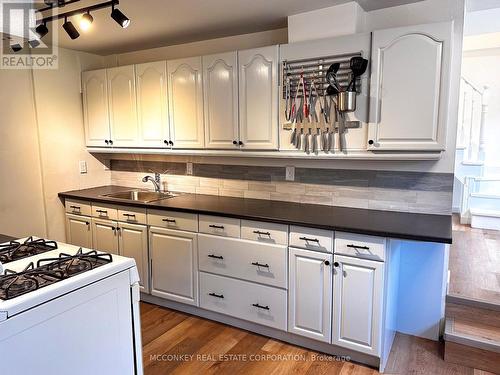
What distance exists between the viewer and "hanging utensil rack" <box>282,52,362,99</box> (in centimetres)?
238

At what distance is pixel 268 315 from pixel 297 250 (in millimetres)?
541

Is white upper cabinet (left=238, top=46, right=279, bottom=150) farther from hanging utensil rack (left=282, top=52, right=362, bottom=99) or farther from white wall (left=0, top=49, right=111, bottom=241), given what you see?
white wall (left=0, top=49, right=111, bottom=241)

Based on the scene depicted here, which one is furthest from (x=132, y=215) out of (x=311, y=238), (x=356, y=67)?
(x=356, y=67)

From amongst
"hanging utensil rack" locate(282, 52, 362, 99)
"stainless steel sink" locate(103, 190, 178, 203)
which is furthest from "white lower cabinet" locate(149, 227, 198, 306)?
"hanging utensil rack" locate(282, 52, 362, 99)

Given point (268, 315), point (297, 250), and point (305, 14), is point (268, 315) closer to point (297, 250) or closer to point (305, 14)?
point (297, 250)

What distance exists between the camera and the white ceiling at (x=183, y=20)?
2.38 meters

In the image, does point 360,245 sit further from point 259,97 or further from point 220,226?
point 259,97

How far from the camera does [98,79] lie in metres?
3.53

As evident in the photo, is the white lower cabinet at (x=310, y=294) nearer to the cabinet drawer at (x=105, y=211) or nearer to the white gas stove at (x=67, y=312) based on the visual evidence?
the white gas stove at (x=67, y=312)

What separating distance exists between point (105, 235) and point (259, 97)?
1840 millimetres

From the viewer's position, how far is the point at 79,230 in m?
3.46

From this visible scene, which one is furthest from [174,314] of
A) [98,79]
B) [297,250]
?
[98,79]

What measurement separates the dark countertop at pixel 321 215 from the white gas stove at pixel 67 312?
42.8 inches

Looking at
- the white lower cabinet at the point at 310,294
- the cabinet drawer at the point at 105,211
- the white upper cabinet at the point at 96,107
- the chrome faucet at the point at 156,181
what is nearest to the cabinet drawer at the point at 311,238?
the white lower cabinet at the point at 310,294
